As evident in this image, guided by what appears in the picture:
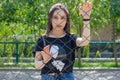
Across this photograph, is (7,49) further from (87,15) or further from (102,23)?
(87,15)

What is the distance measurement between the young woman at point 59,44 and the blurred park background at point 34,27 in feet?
9.95

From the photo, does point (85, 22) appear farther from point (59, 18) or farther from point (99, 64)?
point (99, 64)

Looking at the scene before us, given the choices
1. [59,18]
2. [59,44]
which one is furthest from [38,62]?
[59,18]

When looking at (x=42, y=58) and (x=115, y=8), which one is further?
(x=115, y=8)

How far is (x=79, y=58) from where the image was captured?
7.86 m

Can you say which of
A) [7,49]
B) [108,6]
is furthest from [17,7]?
[108,6]

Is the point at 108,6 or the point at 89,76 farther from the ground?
the point at 108,6

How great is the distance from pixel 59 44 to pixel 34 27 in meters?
4.61

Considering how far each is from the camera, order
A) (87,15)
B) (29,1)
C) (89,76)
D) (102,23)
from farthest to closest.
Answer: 1. (102,23)
2. (89,76)
3. (29,1)
4. (87,15)

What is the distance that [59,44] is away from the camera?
86.6 inches

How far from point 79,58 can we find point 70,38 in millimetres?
5656

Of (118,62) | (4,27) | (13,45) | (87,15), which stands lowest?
(118,62)

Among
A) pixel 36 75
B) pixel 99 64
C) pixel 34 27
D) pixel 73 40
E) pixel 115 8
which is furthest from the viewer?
pixel 99 64

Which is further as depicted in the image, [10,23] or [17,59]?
[17,59]
